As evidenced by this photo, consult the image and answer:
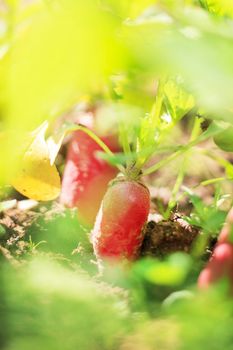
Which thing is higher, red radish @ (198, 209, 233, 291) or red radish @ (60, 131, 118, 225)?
red radish @ (60, 131, 118, 225)

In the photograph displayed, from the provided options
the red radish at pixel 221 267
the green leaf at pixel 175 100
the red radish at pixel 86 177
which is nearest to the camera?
the red radish at pixel 221 267

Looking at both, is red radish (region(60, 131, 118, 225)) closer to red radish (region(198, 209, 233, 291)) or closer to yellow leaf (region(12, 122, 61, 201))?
yellow leaf (region(12, 122, 61, 201))

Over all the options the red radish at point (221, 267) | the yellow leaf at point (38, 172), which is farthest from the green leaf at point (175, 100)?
the red radish at point (221, 267)

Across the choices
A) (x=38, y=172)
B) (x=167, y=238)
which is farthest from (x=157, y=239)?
(x=38, y=172)

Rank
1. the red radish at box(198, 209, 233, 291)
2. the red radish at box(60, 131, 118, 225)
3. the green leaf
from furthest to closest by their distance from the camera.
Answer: the red radish at box(60, 131, 118, 225), the green leaf, the red radish at box(198, 209, 233, 291)

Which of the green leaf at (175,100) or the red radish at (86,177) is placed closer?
the green leaf at (175,100)

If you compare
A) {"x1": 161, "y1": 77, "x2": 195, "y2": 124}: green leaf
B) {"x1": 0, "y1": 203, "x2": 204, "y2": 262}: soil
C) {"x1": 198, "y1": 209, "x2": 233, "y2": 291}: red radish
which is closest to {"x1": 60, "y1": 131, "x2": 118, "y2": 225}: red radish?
{"x1": 0, "y1": 203, "x2": 204, "y2": 262}: soil

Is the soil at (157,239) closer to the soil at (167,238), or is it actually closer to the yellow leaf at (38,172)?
the soil at (167,238)

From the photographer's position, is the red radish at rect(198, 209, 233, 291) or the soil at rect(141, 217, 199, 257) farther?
the soil at rect(141, 217, 199, 257)
